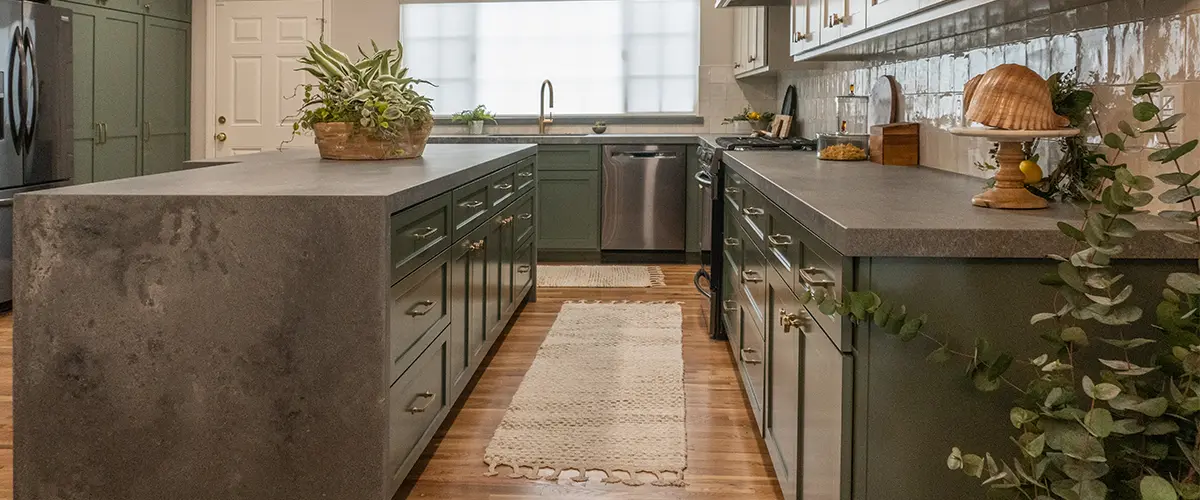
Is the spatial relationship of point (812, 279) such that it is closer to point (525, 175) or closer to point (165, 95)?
point (525, 175)

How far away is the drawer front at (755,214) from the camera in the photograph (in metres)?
2.96

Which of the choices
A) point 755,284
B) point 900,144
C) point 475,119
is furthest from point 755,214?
point 475,119

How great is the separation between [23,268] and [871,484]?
1834 mm

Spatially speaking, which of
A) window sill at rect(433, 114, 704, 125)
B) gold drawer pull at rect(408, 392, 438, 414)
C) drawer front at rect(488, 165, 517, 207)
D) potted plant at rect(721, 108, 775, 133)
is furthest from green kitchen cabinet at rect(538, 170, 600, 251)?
gold drawer pull at rect(408, 392, 438, 414)

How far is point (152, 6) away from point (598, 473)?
222 inches

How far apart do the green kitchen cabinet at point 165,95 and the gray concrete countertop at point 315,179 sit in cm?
357

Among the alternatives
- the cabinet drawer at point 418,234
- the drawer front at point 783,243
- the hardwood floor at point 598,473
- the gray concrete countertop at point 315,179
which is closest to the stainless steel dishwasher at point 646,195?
the hardwood floor at point 598,473

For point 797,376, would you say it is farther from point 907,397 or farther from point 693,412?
point 693,412

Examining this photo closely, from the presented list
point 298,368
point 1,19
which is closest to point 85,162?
point 1,19

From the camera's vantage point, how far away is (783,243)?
8.18ft

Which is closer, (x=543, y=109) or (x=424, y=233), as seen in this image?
(x=424, y=233)

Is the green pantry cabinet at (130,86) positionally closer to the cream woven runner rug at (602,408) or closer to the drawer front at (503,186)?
the drawer front at (503,186)

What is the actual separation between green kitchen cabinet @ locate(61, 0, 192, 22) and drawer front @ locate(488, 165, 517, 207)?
3150mm

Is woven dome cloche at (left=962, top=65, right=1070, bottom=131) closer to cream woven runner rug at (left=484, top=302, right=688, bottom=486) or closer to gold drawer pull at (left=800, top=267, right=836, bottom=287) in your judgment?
gold drawer pull at (left=800, top=267, right=836, bottom=287)
